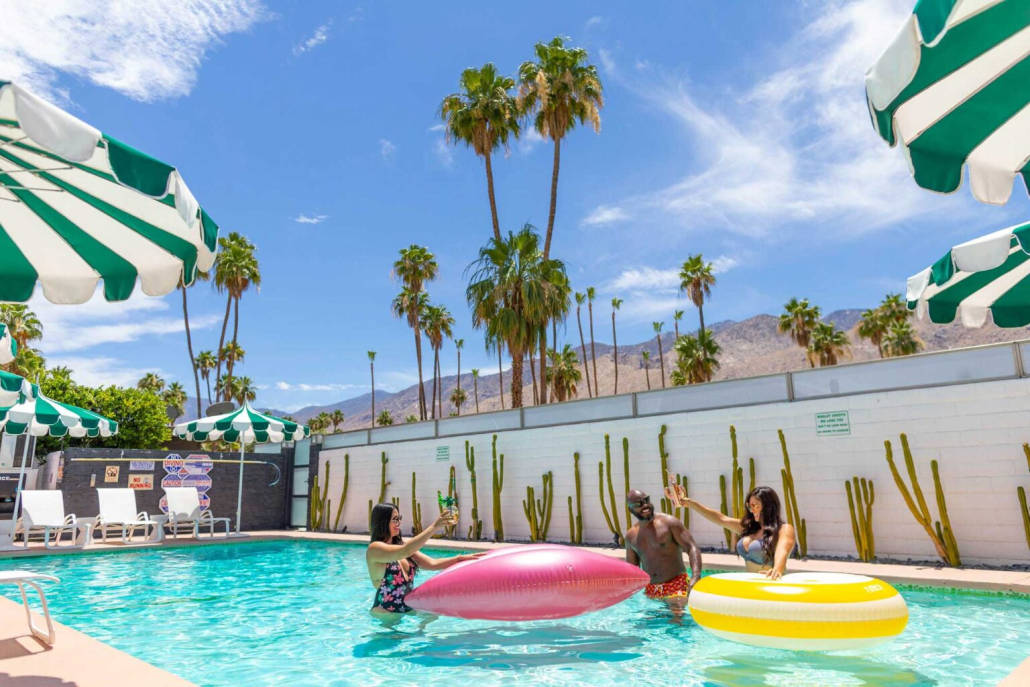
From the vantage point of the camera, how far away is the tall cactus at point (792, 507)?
936 centimetres

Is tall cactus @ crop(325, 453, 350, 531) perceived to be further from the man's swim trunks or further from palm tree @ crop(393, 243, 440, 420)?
palm tree @ crop(393, 243, 440, 420)

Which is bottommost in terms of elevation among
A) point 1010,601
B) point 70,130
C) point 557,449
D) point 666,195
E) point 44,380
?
point 1010,601

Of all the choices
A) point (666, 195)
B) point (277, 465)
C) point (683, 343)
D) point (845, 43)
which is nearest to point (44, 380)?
point (277, 465)

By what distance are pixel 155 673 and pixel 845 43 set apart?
8.30 metres

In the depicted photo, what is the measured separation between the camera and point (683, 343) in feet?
136

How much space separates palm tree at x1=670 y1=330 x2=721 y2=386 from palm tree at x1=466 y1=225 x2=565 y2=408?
917 inches

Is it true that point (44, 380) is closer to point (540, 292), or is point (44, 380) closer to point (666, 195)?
point (540, 292)

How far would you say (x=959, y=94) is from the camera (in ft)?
9.41

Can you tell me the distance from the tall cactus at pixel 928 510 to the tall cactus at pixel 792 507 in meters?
1.35

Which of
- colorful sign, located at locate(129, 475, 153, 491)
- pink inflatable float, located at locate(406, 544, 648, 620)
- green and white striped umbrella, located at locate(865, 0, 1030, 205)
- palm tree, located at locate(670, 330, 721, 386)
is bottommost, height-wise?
pink inflatable float, located at locate(406, 544, 648, 620)

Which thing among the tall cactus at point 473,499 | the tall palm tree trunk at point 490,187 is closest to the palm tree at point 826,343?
the tall palm tree trunk at point 490,187

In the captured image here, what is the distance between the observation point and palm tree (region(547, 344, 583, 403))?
5072 centimetres

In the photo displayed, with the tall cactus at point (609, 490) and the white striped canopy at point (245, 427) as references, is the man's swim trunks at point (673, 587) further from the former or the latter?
the white striped canopy at point (245, 427)

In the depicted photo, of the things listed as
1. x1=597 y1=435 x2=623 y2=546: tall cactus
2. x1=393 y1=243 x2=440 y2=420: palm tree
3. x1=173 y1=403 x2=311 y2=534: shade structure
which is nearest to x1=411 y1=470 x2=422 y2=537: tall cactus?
x1=173 y1=403 x2=311 y2=534: shade structure
